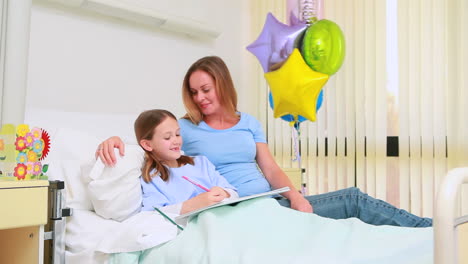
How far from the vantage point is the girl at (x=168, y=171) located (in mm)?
1475

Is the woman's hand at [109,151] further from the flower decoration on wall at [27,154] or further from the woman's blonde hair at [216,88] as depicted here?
the woman's blonde hair at [216,88]

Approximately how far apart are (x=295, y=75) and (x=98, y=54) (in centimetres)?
101

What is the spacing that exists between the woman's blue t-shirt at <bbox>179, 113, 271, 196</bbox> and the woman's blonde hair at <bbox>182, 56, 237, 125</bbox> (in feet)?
0.15

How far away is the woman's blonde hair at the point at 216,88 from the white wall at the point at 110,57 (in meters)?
0.68

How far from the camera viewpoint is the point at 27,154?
52.6 inches

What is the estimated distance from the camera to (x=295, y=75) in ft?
7.47

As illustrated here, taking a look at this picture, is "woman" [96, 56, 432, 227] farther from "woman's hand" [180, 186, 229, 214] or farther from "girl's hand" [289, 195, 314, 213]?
"woman's hand" [180, 186, 229, 214]

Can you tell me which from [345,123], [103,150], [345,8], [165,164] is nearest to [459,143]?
[345,123]

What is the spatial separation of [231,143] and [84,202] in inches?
24.0

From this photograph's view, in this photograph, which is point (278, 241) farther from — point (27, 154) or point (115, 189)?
point (27, 154)

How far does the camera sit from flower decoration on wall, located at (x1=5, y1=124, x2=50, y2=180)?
131 cm

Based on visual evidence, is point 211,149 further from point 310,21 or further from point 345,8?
point 345,8

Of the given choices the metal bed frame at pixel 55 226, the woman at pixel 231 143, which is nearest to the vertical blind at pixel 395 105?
the woman at pixel 231 143

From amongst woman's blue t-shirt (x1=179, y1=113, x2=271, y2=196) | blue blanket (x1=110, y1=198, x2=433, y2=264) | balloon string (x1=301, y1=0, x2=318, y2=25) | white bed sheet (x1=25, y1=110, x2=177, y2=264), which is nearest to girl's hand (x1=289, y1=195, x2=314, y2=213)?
woman's blue t-shirt (x1=179, y1=113, x2=271, y2=196)
